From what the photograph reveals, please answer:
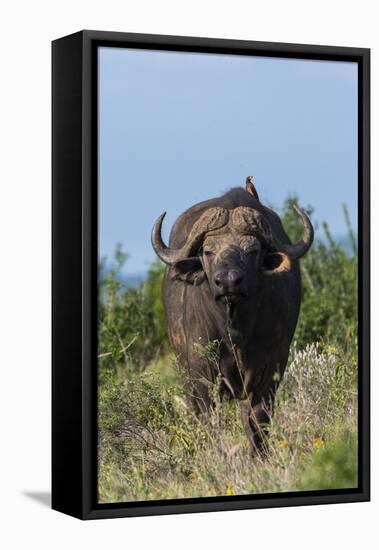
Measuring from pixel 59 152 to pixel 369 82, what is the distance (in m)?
2.39

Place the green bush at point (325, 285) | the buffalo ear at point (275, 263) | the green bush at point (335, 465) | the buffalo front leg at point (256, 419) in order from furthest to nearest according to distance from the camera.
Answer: the green bush at point (325, 285)
the buffalo front leg at point (256, 419)
the buffalo ear at point (275, 263)
the green bush at point (335, 465)

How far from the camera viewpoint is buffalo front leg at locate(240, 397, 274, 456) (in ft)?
40.0

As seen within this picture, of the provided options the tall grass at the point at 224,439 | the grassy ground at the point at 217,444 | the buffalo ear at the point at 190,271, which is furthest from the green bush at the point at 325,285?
the buffalo ear at the point at 190,271

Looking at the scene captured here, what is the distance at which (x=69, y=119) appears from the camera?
11203mm

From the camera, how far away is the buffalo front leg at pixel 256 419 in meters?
12.2

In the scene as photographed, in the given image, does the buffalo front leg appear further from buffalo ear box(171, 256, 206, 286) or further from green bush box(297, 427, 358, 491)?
buffalo ear box(171, 256, 206, 286)

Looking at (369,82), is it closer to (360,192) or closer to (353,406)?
(360,192)

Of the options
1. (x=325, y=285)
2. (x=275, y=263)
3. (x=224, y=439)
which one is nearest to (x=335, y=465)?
(x=224, y=439)

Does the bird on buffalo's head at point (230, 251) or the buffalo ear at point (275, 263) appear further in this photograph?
the buffalo ear at point (275, 263)

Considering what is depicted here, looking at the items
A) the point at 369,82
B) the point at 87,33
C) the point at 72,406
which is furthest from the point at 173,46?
the point at 72,406

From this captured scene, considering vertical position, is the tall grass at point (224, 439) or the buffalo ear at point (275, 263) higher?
the buffalo ear at point (275, 263)

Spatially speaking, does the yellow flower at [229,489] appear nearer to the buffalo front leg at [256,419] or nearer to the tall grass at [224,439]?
the tall grass at [224,439]

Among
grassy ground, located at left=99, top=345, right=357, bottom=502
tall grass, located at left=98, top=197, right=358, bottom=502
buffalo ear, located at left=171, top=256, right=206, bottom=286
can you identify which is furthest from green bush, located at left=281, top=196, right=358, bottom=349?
buffalo ear, located at left=171, top=256, right=206, bottom=286

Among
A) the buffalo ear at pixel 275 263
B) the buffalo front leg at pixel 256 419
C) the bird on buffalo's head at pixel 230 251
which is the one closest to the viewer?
the bird on buffalo's head at pixel 230 251
